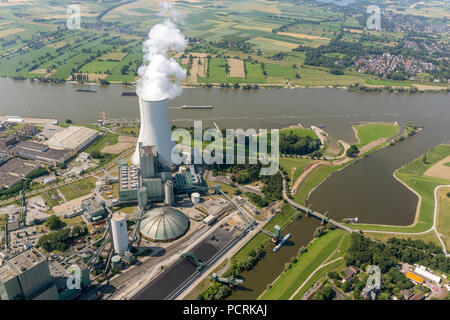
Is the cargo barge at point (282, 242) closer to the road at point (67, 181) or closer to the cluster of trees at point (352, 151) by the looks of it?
the cluster of trees at point (352, 151)

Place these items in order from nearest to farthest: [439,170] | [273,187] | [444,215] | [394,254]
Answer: [394,254]
[444,215]
[273,187]
[439,170]

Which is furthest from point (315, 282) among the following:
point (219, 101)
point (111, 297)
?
point (219, 101)

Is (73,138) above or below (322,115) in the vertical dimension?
below

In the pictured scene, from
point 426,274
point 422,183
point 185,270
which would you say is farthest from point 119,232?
point 422,183

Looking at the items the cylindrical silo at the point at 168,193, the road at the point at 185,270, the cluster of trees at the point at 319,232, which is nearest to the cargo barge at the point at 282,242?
the cluster of trees at the point at 319,232

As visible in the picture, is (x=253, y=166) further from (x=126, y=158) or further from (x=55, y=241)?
(x=55, y=241)

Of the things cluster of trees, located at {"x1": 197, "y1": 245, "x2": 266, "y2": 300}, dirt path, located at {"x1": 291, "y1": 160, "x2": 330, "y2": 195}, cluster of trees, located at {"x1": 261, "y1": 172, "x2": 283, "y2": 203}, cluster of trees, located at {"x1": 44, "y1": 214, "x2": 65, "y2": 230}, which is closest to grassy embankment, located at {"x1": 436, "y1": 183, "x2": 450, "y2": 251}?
dirt path, located at {"x1": 291, "y1": 160, "x2": 330, "y2": 195}

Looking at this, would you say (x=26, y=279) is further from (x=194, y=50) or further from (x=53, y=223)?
(x=194, y=50)
